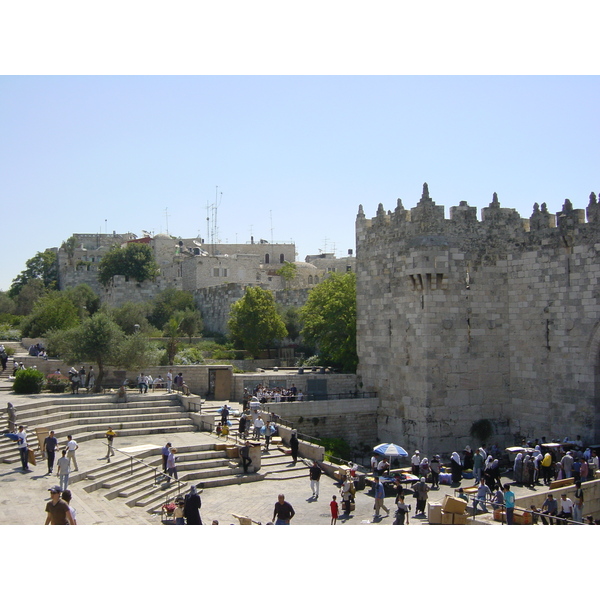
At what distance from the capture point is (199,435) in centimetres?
1956

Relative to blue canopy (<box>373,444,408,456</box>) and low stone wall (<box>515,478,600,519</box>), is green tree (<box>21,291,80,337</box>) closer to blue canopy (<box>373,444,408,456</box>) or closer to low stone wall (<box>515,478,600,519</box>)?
blue canopy (<box>373,444,408,456</box>)

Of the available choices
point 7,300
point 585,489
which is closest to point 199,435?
point 585,489

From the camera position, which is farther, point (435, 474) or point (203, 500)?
point (435, 474)

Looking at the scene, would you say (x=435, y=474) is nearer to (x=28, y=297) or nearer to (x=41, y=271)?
(x=28, y=297)

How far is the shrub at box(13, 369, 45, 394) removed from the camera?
2181cm

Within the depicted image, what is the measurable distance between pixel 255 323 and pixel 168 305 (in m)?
10.3

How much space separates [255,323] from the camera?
34062 millimetres

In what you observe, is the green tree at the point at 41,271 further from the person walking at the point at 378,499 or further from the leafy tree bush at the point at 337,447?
the person walking at the point at 378,499

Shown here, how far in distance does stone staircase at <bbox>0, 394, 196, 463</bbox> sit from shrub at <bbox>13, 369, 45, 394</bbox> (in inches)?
31.4

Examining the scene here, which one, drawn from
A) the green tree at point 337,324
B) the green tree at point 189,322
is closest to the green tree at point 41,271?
the green tree at point 189,322

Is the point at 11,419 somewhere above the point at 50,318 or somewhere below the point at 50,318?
below

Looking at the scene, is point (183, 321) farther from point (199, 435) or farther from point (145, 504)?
point (145, 504)

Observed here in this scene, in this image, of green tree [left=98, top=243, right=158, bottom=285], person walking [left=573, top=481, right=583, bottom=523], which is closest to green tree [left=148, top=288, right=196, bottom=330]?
green tree [left=98, top=243, right=158, bottom=285]

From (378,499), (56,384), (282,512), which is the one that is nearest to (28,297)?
(56,384)
